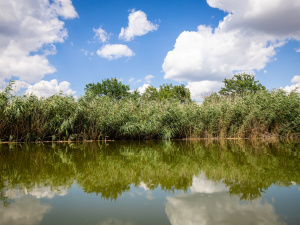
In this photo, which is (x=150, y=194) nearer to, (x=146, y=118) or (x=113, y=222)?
(x=113, y=222)

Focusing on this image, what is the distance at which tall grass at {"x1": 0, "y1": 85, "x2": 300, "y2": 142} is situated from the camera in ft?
30.2

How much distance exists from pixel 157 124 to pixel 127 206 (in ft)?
26.8

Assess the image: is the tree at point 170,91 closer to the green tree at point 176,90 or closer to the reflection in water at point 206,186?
the green tree at point 176,90

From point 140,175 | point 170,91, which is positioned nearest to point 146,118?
point 140,175

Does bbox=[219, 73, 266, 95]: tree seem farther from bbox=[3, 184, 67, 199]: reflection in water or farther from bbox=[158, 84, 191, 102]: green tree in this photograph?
bbox=[3, 184, 67, 199]: reflection in water

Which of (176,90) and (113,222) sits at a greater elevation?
(176,90)

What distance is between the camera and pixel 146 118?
10789 millimetres

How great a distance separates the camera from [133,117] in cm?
1062

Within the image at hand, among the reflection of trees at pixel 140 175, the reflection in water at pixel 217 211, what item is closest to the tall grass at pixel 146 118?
the reflection of trees at pixel 140 175

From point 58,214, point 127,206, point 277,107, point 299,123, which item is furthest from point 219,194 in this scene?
point 299,123

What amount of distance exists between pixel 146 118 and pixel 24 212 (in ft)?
28.5

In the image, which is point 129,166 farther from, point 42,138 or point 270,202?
point 42,138

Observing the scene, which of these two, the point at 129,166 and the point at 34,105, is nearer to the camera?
the point at 129,166


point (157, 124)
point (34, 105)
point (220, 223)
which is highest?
point (34, 105)
